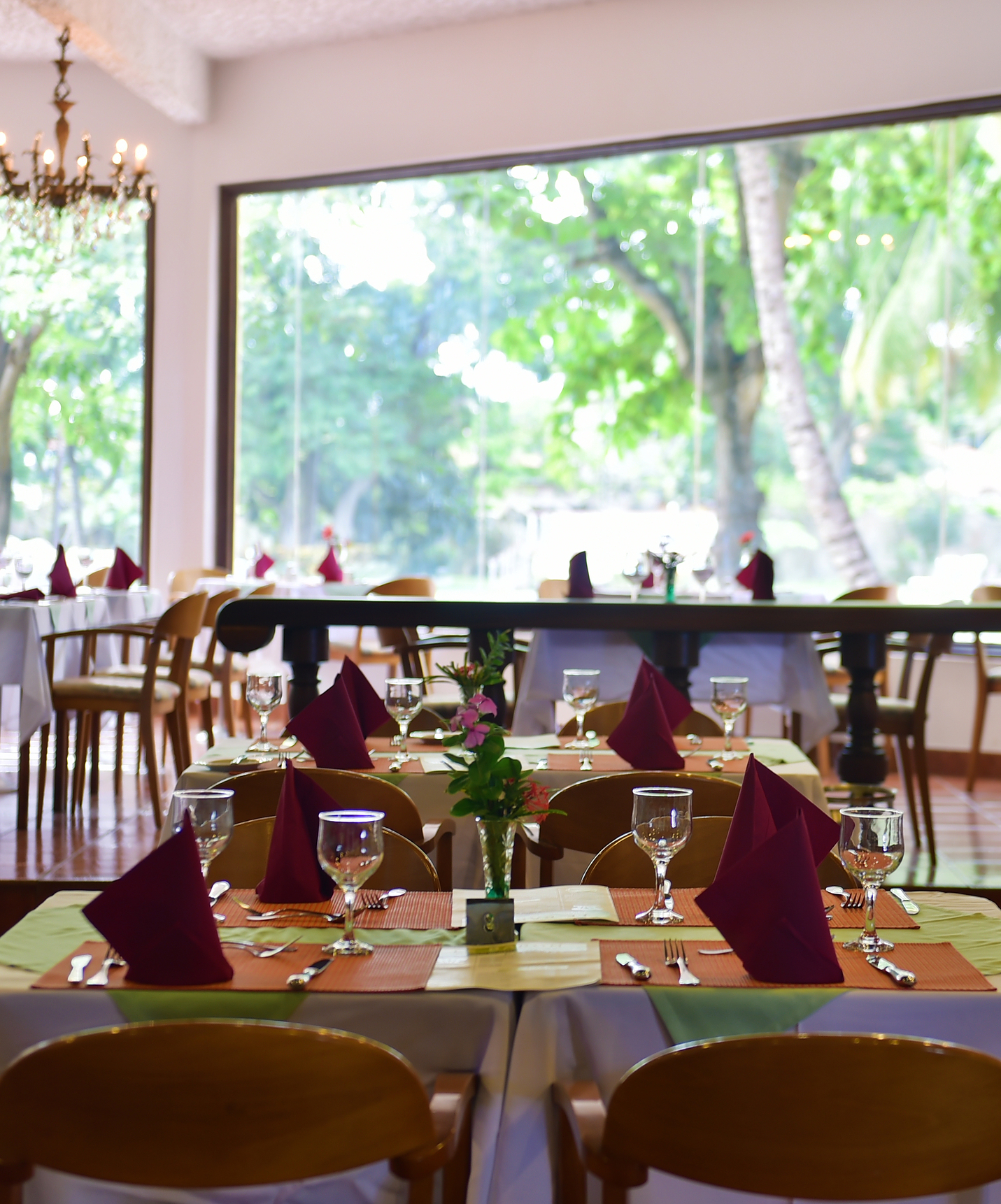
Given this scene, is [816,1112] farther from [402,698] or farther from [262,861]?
[402,698]

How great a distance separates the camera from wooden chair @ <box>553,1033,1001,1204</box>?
110 cm

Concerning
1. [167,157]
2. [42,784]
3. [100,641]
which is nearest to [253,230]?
[167,157]

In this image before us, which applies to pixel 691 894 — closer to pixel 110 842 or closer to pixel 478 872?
pixel 478 872

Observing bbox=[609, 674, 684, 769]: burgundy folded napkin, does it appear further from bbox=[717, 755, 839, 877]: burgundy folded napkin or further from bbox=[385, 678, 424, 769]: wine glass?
bbox=[717, 755, 839, 877]: burgundy folded napkin

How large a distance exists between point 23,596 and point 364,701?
237 cm

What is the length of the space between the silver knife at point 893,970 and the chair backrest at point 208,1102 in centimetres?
66

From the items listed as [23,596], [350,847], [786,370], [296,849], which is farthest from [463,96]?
[350,847]

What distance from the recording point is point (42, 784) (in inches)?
175

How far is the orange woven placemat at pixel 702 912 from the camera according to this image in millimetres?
1765

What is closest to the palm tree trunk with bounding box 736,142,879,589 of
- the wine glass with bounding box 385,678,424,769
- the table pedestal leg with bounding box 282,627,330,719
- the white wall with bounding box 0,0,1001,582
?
the white wall with bounding box 0,0,1001,582

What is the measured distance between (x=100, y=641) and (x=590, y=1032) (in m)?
4.43

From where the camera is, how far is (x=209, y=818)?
1.66 meters

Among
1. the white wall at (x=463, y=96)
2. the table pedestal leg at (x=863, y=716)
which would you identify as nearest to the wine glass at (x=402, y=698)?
the table pedestal leg at (x=863, y=716)

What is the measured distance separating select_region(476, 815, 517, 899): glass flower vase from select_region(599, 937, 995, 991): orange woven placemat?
0.17m
